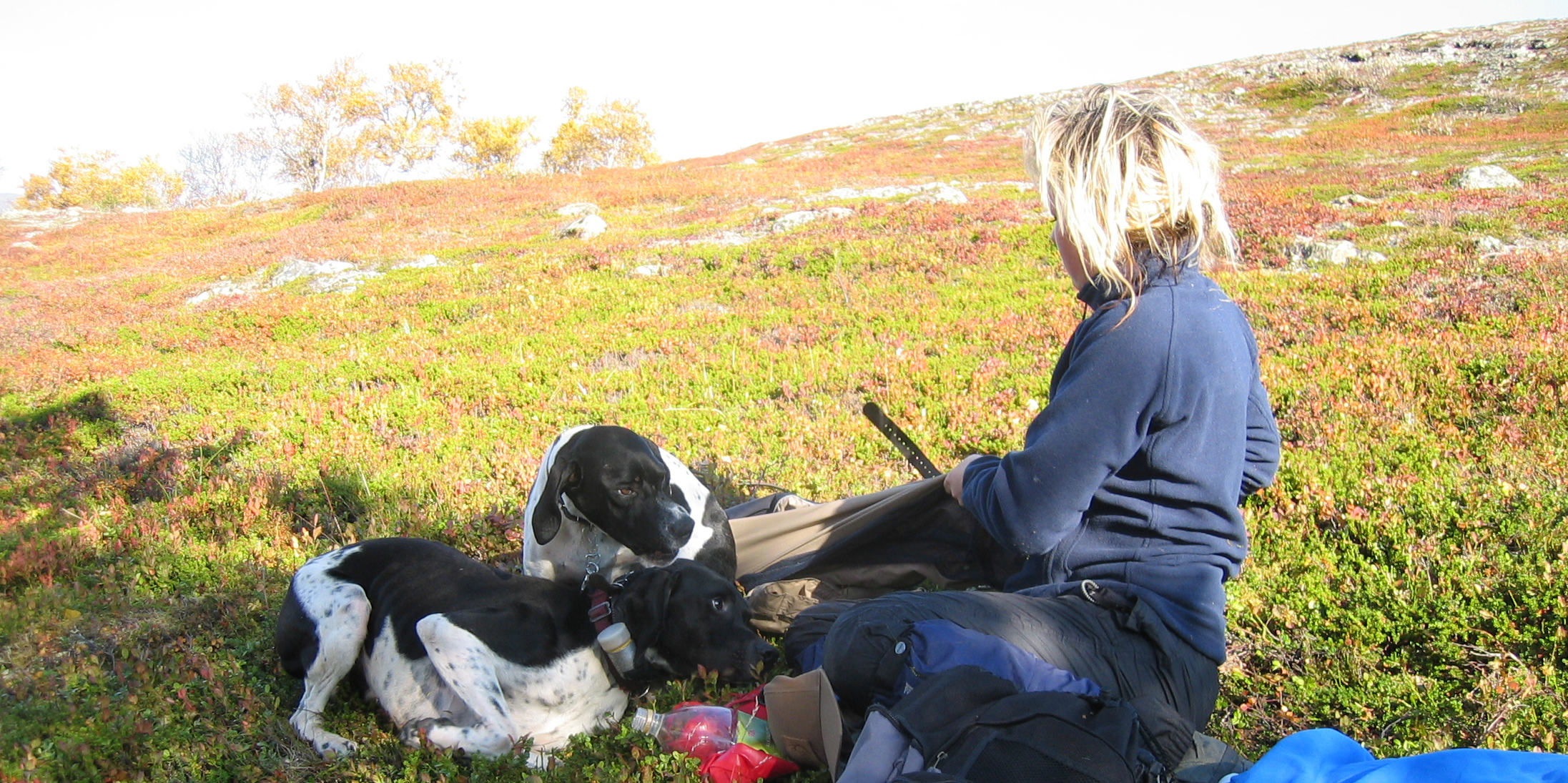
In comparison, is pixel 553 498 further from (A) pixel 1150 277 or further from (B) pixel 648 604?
(A) pixel 1150 277

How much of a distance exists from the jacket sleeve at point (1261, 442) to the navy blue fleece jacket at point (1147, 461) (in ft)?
1.44

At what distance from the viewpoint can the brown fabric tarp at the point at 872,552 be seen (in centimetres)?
446

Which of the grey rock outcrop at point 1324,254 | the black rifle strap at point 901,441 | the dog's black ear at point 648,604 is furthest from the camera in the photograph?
the grey rock outcrop at point 1324,254

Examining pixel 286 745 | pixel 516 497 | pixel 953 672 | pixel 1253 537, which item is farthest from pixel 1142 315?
pixel 516 497

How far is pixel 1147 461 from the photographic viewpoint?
3.04 m

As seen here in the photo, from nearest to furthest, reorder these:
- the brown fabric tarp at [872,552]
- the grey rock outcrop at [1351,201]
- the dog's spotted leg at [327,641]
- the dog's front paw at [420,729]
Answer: the dog's front paw at [420,729], the dog's spotted leg at [327,641], the brown fabric tarp at [872,552], the grey rock outcrop at [1351,201]

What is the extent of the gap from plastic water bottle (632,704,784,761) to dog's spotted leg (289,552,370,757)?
136 centimetres

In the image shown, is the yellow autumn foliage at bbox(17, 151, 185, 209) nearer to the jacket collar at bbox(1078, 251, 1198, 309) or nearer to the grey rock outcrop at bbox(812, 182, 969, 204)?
the grey rock outcrop at bbox(812, 182, 969, 204)

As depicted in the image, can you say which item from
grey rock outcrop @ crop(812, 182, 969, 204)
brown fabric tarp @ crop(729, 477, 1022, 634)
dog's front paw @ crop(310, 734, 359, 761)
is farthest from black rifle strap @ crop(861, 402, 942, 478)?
grey rock outcrop @ crop(812, 182, 969, 204)

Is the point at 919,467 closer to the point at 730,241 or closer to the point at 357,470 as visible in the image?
the point at 357,470

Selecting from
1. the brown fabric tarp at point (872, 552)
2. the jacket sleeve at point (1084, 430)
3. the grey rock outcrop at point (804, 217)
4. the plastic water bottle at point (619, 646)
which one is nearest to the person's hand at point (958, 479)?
the jacket sleeve at point (1084, 430)

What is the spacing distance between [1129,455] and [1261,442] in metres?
1.14

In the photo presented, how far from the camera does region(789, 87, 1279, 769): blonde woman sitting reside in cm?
294

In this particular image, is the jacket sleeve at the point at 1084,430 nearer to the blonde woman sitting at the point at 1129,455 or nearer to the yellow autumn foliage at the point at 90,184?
the blonde woman sitting at the point at 1129,455
